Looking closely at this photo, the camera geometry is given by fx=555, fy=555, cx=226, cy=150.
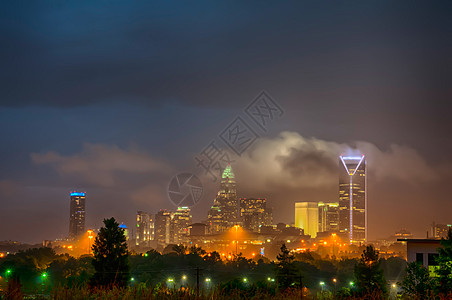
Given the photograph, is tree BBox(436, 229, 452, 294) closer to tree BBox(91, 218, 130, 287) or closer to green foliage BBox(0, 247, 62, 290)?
tree BBox(91, 218, 130, 287)

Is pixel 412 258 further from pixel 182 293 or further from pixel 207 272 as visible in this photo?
pixel 207 272

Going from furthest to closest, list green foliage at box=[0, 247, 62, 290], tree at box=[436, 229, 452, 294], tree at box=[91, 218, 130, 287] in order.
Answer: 1. green foliage at box=[0, 247, 62, 290]
2. tree at box=[91, 218, 130, 287]
3. tree at box=[436, 229, 452, 294]

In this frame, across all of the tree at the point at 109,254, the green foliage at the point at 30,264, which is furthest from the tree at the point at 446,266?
the green foliage at the point at 30,264

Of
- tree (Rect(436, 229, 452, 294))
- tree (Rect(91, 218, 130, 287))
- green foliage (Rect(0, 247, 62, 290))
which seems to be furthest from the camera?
green foliage (Rect(0, 247, 62, 290))

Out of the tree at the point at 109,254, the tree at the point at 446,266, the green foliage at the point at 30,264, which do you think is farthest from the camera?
the green foliage at the point at 30,264

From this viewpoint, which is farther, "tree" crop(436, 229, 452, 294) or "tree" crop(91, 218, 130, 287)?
"tree" crop(91, 218, 130, 287)

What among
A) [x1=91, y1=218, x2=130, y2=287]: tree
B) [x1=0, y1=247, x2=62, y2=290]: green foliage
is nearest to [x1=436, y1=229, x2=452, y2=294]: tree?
[x1=91, y1=218, x2=130, y2=287]: tree

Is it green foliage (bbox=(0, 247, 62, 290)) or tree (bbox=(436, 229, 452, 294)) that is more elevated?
tree (bbox=(436, 229, 452, 294))

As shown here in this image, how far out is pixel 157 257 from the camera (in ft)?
384

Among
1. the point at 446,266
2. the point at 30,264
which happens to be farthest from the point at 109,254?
the point at 30,264

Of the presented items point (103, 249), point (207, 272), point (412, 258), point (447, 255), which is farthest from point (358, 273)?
point (207, 272)

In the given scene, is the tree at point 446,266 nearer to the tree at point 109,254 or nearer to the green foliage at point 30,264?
the tree at point 109,254

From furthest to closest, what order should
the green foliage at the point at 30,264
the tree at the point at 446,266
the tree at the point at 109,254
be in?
the green foliage at the point at 30,264
the tree at the point at 109,254
the tree at the point at 446,266

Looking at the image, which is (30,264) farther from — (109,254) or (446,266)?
(446,266)
